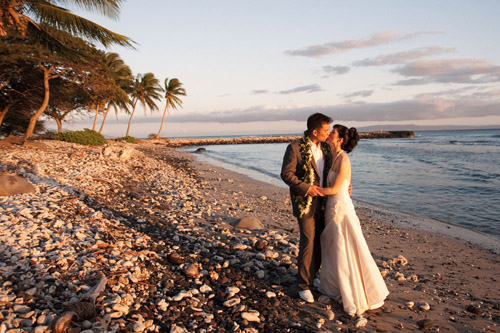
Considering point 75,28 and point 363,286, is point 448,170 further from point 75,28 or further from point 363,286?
point 75,28

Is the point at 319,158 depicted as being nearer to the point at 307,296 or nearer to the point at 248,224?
the point at 307,296

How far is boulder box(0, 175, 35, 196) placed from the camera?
6.48 meters

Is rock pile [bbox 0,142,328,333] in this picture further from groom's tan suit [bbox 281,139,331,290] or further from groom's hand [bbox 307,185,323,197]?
groom's hand [bbox 307,185,323,197]


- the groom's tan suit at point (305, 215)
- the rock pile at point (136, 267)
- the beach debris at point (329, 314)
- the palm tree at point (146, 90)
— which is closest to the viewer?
the rock pile at point (136, 267)

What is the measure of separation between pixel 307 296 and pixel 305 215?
101 cm

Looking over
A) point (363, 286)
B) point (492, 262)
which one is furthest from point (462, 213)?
point (363, 286)

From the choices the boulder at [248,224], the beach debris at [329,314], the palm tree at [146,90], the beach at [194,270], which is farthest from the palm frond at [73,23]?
the palm tree at [146,90]

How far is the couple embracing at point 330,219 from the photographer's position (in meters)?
3.87

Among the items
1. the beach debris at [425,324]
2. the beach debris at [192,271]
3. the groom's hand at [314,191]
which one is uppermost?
the groom's hand at [314,191]

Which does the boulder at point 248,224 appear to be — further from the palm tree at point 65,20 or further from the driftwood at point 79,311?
the palm tree at point 65,20

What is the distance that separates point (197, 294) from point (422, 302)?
287cm

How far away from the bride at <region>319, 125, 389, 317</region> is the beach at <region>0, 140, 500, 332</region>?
8.1 inches

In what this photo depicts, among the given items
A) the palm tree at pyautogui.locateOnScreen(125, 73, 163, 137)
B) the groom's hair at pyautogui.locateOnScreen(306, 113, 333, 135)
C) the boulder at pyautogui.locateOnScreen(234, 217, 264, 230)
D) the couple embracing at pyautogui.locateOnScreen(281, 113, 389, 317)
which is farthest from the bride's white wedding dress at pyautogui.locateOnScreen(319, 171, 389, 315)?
the palm tree at pyautogui.locateOnScreen(125, 73, 163, 137)

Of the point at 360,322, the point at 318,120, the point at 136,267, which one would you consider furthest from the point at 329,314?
the point at 136,267
